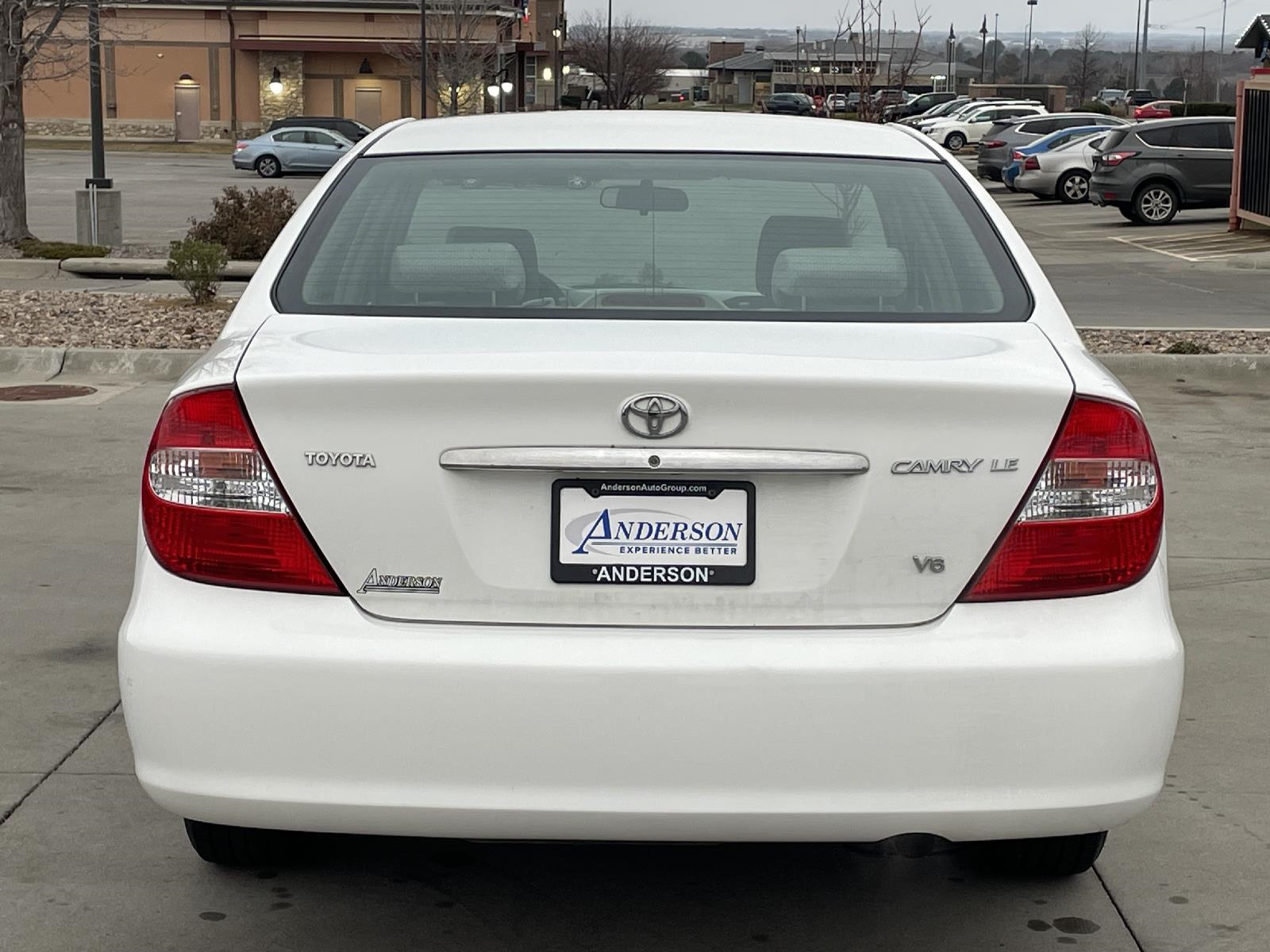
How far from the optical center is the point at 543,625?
9.92ft

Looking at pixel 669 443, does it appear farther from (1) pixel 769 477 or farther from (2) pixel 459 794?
(2) pixel 459 794

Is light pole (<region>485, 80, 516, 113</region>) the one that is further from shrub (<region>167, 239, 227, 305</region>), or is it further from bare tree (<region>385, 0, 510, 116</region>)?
shrub (<region>167, 239, 227, 305</region>)

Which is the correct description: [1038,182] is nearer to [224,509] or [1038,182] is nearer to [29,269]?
[29,269]

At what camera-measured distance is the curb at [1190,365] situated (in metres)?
11.8

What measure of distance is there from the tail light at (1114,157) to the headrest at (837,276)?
26.8 m

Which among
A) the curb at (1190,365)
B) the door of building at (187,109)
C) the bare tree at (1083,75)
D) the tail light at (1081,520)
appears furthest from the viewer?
the bare tree at (1083,75)

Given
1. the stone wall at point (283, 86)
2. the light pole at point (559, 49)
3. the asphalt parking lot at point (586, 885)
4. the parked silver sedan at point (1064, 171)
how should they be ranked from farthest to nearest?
the light pole at point (559, 49) < the stone wall at point (283, 86) < the parked silver sedan at point (1064, 171) < the asphalt parking lot at point (586, 885)

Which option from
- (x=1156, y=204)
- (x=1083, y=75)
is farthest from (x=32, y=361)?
(x=1083, y=75)

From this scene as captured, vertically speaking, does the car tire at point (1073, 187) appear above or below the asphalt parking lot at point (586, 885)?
above

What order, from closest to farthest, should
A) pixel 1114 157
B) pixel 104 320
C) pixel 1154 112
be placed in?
pixel 104 320 → pixel 1114 157 → pixel 1154 112

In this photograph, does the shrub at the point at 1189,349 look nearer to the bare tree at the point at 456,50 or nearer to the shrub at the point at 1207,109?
the bare tree at the point at 456,50

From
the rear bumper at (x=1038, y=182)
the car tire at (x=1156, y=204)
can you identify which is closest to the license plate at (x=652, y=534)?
the car tire at (x=1156, y=204)

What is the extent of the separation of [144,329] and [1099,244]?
16813 millimetres

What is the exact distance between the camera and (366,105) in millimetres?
64000
